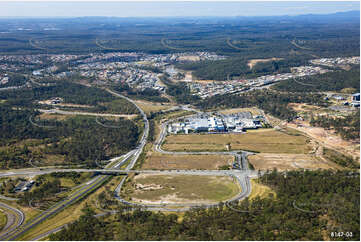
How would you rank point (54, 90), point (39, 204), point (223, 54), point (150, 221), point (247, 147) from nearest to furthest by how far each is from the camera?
point (150, 221) < point (39, 204) < point (247, 147) < point (54, 90) < point (223, 54)

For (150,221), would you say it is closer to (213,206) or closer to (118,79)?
(213,206)

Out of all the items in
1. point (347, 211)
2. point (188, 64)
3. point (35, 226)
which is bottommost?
point (35, 226)

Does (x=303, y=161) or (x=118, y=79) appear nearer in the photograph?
(x=303, y=161)

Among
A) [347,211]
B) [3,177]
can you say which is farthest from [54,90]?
[347,211]

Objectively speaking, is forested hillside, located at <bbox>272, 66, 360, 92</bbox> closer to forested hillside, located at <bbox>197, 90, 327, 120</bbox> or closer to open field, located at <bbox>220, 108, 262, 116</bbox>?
forested hillside, located at <bbox>197, 90, 327, 120</bbox>

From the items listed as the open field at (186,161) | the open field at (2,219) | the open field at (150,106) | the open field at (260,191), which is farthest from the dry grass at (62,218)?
the open field at (150,106)

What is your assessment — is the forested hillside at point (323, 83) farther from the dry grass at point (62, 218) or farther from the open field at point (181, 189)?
the dry grass at point (62, 218)

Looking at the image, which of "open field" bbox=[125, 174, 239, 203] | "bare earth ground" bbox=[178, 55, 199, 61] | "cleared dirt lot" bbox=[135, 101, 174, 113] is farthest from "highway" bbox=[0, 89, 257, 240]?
"bare earth ground" bbox=[178, 55, 199, 61]
